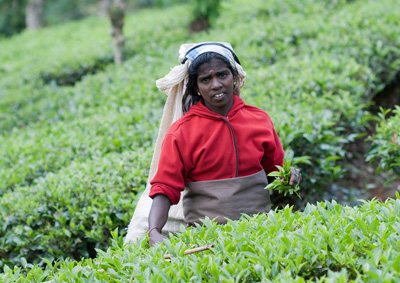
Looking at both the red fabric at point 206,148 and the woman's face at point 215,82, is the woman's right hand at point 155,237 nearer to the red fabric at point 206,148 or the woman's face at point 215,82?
the red fabric at point 206,148

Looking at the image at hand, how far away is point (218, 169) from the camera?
2578 millimetres

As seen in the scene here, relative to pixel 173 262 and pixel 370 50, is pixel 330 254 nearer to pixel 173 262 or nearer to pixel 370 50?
pixel 173 262

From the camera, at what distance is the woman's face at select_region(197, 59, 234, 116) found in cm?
250

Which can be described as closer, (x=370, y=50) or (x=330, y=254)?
(x=330, y=254)

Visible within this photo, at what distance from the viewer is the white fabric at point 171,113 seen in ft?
8.53

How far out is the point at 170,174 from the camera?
2.47 m

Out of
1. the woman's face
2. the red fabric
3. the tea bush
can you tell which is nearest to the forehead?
the woman's face

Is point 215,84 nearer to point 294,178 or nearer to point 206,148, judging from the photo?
point 206,148

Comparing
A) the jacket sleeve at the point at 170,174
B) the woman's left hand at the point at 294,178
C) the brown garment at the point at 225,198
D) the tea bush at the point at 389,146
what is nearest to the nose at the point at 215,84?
the jacket sleeve at the point at 170,174

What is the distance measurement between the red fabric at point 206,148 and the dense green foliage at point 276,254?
14.0 inches

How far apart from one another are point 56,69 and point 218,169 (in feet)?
22.6

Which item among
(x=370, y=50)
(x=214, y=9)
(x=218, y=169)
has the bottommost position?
(x=218, y=169)

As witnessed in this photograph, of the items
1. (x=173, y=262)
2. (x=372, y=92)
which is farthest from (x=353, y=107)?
(x=173, y=262)

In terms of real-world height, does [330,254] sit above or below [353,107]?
below
